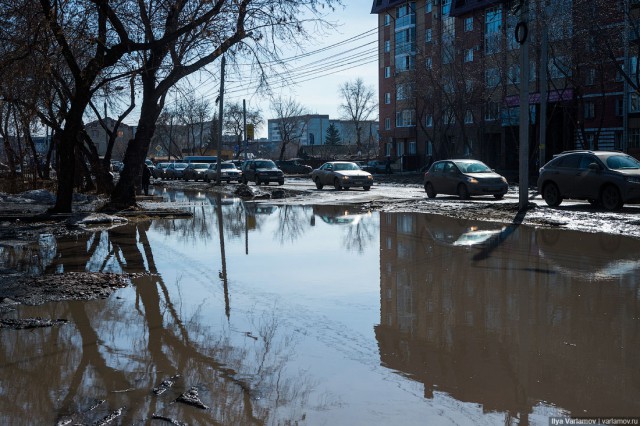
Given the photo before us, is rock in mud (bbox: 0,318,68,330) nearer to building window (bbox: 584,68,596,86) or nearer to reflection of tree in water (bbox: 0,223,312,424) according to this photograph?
reflection of tree in water (bbox: 0,223,312,424)

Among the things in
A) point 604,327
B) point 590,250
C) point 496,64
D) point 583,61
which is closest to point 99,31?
point 590,250

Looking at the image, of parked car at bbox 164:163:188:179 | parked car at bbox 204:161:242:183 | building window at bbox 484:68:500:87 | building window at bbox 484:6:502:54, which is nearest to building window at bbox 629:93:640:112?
building window at bbox 484:68:500:87

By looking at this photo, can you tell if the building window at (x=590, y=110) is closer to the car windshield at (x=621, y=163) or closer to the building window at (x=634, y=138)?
the building window at (x=634, y=138)

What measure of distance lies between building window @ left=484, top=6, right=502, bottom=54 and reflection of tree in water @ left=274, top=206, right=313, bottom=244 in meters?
29.6

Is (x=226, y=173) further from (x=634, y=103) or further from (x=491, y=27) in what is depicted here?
(x=634, y=103)

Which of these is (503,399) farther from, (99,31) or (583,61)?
(583,61)

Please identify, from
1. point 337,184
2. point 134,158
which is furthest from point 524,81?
point 337,184

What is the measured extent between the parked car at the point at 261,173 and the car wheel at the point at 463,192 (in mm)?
21165

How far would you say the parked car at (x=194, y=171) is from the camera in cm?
5956

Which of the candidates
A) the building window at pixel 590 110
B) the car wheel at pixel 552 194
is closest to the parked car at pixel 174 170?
the building window at pixel 590 110

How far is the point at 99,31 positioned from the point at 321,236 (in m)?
9.28

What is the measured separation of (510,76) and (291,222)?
114 ft

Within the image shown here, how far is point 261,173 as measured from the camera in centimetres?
4506

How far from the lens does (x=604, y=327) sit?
670 centimetres
